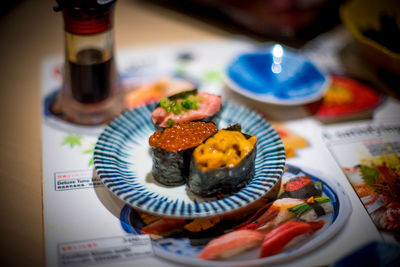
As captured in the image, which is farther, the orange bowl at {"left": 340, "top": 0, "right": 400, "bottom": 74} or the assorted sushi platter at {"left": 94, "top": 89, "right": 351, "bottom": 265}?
the orange bowl at {"left": 340, "top": 0, "right": 400, "bottom": 74}

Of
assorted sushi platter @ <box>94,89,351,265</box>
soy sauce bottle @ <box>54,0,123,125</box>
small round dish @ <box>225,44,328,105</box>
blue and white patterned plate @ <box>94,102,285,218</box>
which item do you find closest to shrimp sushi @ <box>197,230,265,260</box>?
assorted sushi platter @ <box>94,89,351,265</box>

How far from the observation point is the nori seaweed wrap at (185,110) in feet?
4.57

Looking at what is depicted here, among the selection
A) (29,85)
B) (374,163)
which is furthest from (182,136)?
(29,85)

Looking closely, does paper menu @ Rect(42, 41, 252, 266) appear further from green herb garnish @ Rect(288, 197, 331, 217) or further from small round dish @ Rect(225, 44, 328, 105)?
green herb garnish @ Rect(288, 197, 331, 217)

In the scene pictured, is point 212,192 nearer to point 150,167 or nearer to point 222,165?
point 222,165

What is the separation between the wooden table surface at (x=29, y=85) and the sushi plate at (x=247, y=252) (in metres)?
0.28

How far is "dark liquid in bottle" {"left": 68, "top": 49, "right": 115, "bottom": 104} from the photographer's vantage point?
1.54 metres

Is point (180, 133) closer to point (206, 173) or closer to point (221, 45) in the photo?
point (206, 173)

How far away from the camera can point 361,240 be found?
1.21m

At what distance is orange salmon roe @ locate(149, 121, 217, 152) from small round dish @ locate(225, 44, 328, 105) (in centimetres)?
47

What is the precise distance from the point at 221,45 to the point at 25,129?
1.16 m

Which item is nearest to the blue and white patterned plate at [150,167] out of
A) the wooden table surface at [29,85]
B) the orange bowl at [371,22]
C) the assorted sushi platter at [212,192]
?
the assorted sushi platter at [212,192]

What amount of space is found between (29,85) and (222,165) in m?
1.20

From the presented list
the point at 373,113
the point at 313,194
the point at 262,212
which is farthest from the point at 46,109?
the point at 373,113
